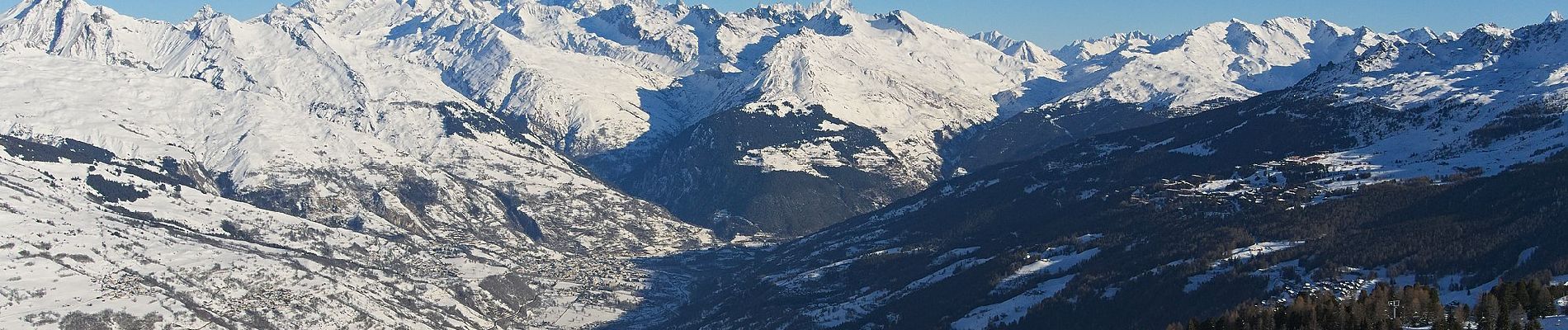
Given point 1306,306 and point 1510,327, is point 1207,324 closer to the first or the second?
point 1306,306

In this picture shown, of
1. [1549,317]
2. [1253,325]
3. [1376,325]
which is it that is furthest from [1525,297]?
[1253,325]

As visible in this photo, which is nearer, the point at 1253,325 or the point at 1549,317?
the point at 1549,317

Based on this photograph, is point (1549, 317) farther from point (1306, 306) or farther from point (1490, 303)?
point (1306, 306)

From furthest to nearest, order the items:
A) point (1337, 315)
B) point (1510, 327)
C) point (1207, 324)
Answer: point (1207, 324) → point (1337, 315) → point (1510, 327)

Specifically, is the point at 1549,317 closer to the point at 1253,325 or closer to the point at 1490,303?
the point at 1490,303

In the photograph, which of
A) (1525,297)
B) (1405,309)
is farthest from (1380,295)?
(1525,297)

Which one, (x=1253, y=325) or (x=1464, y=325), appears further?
(x=1253, y=325)

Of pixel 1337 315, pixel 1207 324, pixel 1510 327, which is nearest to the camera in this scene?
pixel 1510 327

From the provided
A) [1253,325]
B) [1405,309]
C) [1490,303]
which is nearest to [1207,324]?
[1253,325]
